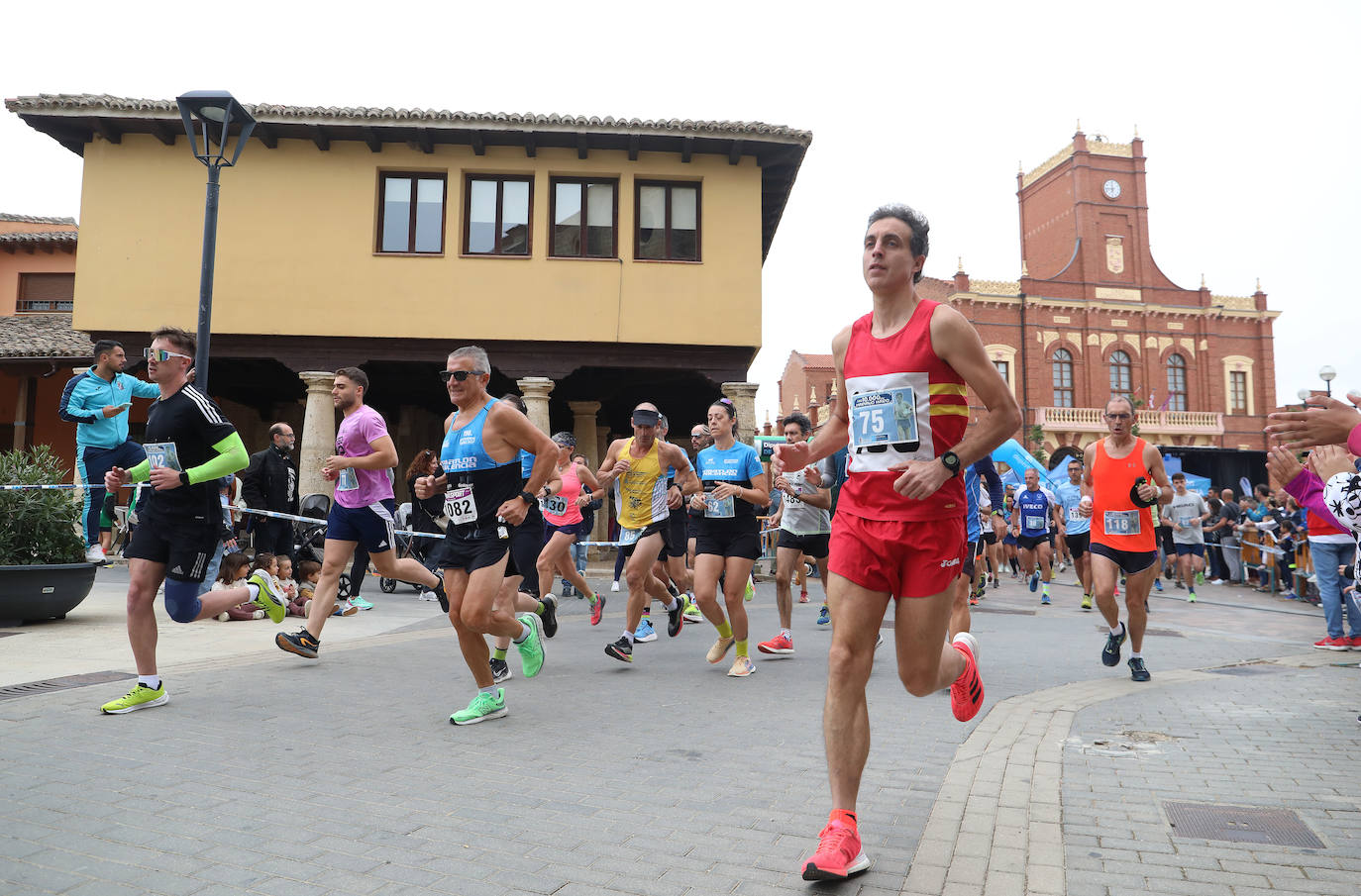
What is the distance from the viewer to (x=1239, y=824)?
3.48 metres

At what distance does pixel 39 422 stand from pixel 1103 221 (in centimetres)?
5341

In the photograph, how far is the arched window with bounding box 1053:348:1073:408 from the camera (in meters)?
50.5

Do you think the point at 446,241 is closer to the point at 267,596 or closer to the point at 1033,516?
the point at 1033,516

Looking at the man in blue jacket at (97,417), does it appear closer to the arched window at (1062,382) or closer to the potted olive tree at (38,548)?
the potted olive tree at (38,548)

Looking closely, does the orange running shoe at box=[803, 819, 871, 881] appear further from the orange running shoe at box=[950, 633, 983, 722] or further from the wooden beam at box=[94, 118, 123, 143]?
the wooden beam at box=[94, 118, 123, 143]

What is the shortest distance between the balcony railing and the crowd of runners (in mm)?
42078

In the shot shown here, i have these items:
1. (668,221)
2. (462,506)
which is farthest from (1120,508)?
(668,221)

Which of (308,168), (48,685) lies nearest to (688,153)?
(308,168)

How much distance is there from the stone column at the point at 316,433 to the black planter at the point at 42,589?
9.30 metres

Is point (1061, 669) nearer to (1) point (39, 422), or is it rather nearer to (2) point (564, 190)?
(2) point (564, 190)

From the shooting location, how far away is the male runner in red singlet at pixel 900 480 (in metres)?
3.17

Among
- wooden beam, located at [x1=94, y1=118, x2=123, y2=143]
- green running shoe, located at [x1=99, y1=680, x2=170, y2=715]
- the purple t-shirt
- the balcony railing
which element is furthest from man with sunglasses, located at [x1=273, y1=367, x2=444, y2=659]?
the balcony railing

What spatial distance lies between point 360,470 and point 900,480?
498 centimetres

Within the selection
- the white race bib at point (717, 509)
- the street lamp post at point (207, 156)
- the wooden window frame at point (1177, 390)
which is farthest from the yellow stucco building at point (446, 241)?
the wooden window frame at point (1177, 390)
